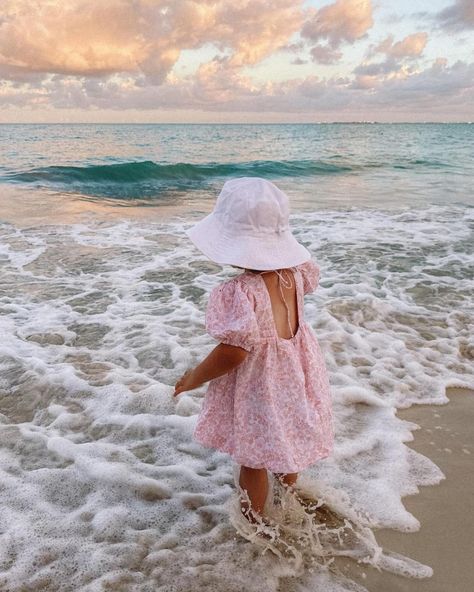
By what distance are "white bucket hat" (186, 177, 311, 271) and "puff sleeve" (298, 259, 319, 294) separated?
200 millimetres

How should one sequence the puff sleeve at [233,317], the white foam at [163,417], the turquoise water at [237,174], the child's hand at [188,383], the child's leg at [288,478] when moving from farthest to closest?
1. the turquoise water at [237,174]
2. the child's leg at [288,478]
3. the white foam at [163,417]
4. the child's hand at [188,383]
5. the puff sleeve at [233,317]

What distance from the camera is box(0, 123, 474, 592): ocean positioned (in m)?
2.28

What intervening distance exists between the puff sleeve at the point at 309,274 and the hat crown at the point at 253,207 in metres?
0.28

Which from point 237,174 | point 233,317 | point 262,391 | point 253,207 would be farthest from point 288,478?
point 237,174

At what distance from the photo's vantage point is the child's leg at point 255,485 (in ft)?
7.68

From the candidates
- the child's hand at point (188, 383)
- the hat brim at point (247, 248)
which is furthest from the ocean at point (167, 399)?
the hat brim at point (247, 248)

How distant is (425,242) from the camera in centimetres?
831

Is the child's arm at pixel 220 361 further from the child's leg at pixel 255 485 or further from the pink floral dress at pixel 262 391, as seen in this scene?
the child's leg at pixel 255 485

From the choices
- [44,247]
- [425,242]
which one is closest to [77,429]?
[44,247]

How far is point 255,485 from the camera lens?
7.76ft

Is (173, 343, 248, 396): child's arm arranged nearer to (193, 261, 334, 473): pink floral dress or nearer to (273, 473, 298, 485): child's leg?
(193, 261, 334, 473): pink floral dress

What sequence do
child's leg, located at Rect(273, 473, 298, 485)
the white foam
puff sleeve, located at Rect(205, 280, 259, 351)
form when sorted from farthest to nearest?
child's leg, located at Rect(273, 473, 298, 485)
the white foam
puff sleeve, located at Rect(205, 280, 259, 351)

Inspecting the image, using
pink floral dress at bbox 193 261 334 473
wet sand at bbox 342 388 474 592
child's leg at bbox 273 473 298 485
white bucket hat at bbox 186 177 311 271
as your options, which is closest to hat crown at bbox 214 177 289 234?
white bucket hat at bbox 186 177 311 271

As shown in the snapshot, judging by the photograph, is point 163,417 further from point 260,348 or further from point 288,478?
point 260,348
